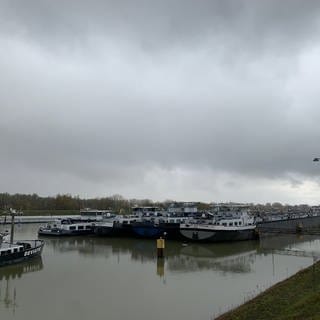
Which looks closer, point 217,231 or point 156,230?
point 217,231

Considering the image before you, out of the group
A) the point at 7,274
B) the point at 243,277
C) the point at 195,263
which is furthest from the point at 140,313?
the point at 195,263

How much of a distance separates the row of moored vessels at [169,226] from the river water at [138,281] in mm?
3746

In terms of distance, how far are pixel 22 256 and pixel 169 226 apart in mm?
23510

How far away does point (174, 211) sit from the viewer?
2591 inches

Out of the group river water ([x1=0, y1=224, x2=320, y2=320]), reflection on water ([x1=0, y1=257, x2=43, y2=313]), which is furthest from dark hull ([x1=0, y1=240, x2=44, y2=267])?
river water ([x1=0, y1=224, x2=320, y2=320])

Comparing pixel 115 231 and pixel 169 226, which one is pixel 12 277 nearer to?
pixel 169 226

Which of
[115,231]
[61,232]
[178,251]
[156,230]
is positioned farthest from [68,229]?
[178,251]

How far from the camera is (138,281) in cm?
2767

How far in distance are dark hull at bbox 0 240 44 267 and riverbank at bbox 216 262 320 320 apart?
20.0 meters

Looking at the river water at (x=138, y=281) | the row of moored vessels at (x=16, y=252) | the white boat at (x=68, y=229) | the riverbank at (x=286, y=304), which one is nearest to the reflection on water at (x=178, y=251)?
the river water at (x=138, y=281)

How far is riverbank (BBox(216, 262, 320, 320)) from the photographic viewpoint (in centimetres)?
1550

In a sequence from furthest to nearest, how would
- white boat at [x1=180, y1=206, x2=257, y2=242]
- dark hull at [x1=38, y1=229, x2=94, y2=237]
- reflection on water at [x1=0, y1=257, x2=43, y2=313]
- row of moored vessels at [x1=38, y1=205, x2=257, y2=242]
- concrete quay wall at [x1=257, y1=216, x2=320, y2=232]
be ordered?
concrete quay wall at [x1=257, y1=216, x2=320, y2=232] < dark hull at [x1=38, y1=229, x2=94, y2=237] < row of moored vessels at [x1=38, y1=205, x2=257, y2=242] < white boat at [x1=180, y1=206, x2=257, y2=242] < reflection on water at [x1=0, y1=257, x2=43, y2=313]

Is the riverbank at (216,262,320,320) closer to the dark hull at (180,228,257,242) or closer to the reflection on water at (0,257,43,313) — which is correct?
the reflection on water at (0,257,43,313)

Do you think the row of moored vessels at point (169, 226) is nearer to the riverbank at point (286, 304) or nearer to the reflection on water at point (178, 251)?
the reflection on water at point (178, 251)
